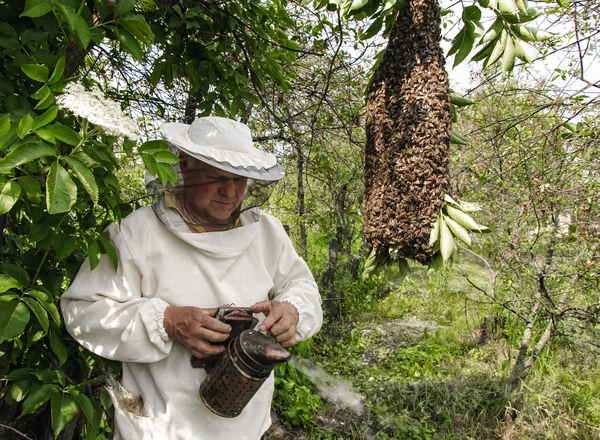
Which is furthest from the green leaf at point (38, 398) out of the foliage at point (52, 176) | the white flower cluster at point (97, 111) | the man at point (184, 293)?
the white flower cluster at point (97, 111)

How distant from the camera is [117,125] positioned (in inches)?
42.4

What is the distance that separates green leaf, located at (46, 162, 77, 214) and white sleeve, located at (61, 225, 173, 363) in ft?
1.34

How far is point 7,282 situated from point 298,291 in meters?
0.89

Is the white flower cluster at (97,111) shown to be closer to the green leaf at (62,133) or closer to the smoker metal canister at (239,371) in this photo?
the green leaf at (62,133)

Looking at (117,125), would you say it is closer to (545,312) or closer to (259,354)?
(259,354)

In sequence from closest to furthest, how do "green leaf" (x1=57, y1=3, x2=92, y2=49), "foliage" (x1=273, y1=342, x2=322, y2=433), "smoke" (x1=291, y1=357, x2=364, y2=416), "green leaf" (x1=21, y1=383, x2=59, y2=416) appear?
"green leaf" (x1=57, y1=3, x2=92, y2=49) → "green leaf" (x1=21, y1=383, x2=59, y2=416) → "foliage" (x1=273, y1=342, x2=322, y2=433) → "smoke" (x1=291, y1=357, x2=364, y2=416)

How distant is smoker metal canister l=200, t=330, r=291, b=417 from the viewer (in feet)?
4.09

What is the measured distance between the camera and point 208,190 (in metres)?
1.46

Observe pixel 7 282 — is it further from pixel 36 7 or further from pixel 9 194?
pixel 36 7

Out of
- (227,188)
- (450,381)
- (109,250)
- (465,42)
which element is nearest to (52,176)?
(109,250)

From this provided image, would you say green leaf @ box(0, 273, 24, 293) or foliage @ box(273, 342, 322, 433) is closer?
green leaf @ box(0, 273, 24, 293)

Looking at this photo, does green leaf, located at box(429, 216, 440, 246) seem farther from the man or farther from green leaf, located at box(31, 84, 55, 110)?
green leaf, located at box(31, 84, 55, 110)

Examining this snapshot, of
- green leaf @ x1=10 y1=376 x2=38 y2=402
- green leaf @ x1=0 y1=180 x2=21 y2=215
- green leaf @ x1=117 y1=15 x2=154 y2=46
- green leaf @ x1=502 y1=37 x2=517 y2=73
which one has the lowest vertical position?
green leaf @ x1=10 y1=376 x2=38 y2=402

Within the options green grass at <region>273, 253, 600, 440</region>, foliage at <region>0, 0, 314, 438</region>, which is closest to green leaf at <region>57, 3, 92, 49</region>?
foliage at <region>0, 0, 314, 438</region>
